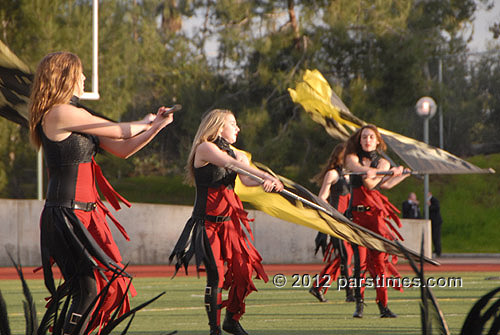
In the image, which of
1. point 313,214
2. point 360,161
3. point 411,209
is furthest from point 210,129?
point 411,209

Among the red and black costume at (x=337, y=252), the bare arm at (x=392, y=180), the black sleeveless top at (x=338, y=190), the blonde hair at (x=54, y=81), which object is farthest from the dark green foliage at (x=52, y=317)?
the black sleeveless top at (x=338, y=190)

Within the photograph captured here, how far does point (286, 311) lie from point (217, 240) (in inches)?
105

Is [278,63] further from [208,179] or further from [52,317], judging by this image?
[52,317]

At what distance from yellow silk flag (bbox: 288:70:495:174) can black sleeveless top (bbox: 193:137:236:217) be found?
3.47 meters

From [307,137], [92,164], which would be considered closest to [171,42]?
[307,137]

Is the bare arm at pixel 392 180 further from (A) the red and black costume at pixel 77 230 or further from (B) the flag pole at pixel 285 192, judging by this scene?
(A) the red and black costume at pixel 77 230

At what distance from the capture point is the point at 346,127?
1120 centimetres

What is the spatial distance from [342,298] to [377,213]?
7.86 feet

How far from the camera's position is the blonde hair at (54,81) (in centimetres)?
482

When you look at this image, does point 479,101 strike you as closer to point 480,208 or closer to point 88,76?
point 480,208

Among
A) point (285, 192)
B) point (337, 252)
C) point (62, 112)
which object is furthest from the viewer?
point (337, 252)

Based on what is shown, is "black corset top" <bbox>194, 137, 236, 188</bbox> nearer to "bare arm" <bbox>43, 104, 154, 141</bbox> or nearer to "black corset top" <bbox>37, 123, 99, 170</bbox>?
"black corset top" <bbox>37, 123, 99, 170</bbox>

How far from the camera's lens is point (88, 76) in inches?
893

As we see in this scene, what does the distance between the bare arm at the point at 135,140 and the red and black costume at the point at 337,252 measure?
220 inches
